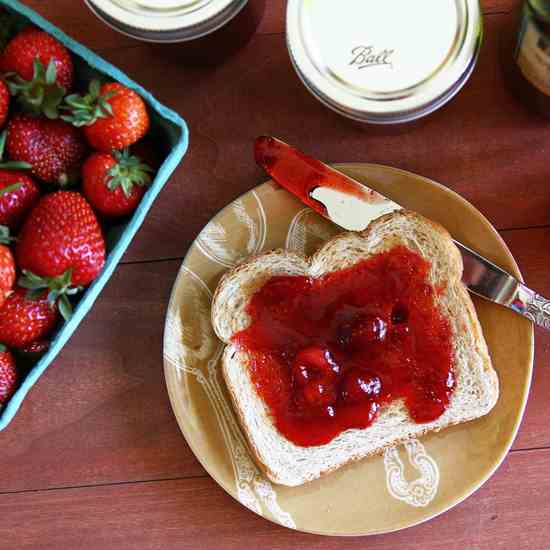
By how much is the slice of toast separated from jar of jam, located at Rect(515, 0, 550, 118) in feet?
0.93

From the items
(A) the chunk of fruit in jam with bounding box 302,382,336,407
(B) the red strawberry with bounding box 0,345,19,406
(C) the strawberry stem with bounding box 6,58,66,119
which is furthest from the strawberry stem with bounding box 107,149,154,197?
(A) the chunk of fruit in jam with bounding box 302,382,336,407

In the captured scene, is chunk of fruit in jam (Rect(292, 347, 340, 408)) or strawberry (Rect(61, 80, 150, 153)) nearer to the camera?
strawberry (Rect(61, 80, 150, 153))

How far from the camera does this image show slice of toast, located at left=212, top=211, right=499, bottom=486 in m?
1.35

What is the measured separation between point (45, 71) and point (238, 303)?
1.70 ft

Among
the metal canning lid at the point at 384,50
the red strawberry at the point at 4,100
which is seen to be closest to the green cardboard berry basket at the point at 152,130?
the red strawberry at the point at 4,100

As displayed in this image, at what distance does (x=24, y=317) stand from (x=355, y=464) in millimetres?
642

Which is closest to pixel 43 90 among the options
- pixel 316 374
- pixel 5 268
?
pixel 5 268

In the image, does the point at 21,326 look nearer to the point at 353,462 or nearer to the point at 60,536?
the point at 60,536

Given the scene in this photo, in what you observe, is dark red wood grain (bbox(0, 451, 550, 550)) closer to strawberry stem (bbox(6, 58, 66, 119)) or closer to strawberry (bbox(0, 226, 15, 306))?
strawberry (bbox(0, 226, 15, 306))

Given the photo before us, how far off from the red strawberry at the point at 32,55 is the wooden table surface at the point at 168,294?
237 millimetres

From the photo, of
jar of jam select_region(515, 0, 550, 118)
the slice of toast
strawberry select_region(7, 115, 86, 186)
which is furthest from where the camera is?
the slice of toast

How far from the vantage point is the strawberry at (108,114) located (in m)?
1.21

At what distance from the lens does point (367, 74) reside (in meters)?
1.22

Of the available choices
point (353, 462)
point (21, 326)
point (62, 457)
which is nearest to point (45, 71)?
point (21, 326)
